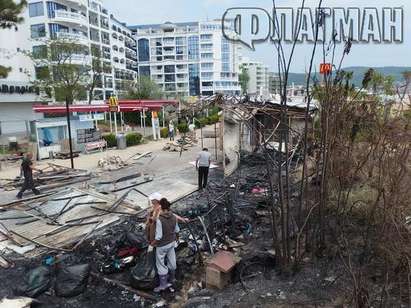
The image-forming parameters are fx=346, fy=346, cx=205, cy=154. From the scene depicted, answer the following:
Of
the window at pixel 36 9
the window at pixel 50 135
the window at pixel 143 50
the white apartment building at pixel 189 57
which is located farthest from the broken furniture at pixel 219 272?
the window at pixel 143 50

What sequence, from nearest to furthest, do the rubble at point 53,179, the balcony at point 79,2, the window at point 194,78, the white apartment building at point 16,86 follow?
the rubble at point 53,179, the white apartment building at point 16,86, the balcony at point 79,2, the window at point 194,78

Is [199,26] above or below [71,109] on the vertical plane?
above

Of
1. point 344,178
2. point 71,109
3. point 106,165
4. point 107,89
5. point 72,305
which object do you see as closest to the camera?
point 72,305

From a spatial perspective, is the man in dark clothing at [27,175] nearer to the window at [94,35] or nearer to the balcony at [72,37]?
the balcony at [72,37]

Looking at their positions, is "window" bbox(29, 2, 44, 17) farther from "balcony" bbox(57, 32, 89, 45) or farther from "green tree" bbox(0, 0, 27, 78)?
"green tree" bbox(0, 0, 27, 78)

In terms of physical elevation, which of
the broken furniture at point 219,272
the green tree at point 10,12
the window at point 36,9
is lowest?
the broken furniture at point 219,272

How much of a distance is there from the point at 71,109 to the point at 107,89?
46854mm

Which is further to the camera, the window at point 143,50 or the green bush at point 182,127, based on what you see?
the window at point 143,50

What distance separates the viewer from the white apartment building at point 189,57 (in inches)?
3939

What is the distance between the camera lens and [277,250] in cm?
584

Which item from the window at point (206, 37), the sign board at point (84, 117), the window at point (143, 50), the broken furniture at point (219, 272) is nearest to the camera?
the broken furniture at point (219, 272)

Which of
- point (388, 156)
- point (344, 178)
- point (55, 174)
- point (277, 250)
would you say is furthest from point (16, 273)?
point (55, 174)

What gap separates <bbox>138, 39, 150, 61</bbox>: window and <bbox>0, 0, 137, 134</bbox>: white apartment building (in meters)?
8.12

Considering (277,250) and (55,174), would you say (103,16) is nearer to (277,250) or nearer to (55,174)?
(55,174)
